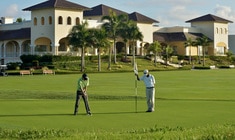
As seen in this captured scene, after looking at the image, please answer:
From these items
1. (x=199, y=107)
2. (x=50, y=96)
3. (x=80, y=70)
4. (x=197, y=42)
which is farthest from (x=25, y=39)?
(x=199, y=107)

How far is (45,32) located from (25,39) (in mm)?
4758

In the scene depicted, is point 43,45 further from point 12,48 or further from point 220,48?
point 220,48

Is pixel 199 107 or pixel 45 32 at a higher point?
pixel 45 32

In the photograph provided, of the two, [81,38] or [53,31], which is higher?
[53,31]

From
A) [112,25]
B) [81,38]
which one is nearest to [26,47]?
[112,25]

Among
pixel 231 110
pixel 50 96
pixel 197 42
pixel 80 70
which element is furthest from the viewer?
pixel 197 42

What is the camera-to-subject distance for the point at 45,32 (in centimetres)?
9719

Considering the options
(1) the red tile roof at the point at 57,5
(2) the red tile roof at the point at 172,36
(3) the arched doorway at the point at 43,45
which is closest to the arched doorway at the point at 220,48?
(2) the red tile roof at the point at 172,36

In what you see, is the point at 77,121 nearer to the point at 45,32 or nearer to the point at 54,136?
the point at 54,136

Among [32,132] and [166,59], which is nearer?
[32,132]

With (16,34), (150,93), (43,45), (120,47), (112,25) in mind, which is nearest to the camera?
(150,93)

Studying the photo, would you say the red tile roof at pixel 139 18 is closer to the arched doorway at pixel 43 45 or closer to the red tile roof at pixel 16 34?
the arched doorway at pixel 43 45

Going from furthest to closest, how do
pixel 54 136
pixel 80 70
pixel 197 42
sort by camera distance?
pixel 197 42 < pixel 80 70 < pixel 54 136

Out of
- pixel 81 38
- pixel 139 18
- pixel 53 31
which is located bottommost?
pixel 81 38
